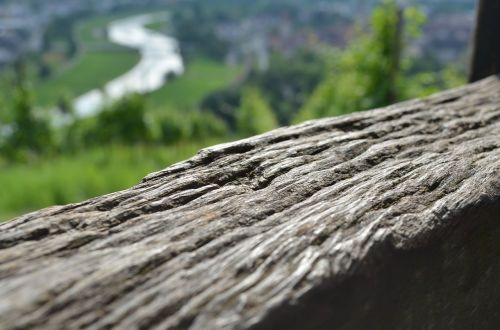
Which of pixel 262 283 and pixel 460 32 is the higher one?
pixel 262 283

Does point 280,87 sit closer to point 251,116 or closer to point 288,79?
point 288,79

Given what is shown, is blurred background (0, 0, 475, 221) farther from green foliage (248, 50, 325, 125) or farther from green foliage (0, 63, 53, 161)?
green foliage (248, 50, 325, 125)

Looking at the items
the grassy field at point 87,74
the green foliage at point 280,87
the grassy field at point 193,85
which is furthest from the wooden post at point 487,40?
the grassy field at point 87,74

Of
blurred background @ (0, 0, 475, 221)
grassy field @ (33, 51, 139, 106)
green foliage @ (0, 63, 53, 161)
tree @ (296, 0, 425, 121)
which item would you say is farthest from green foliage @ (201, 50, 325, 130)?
tree @ (296, 0, 425, 121)

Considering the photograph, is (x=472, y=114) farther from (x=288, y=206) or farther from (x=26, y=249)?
(x=26, y=249)

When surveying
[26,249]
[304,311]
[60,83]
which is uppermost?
[26,249]

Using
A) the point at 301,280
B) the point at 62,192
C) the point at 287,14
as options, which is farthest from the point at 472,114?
the point at 287,14

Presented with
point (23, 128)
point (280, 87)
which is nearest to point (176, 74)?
point (280, 87)
